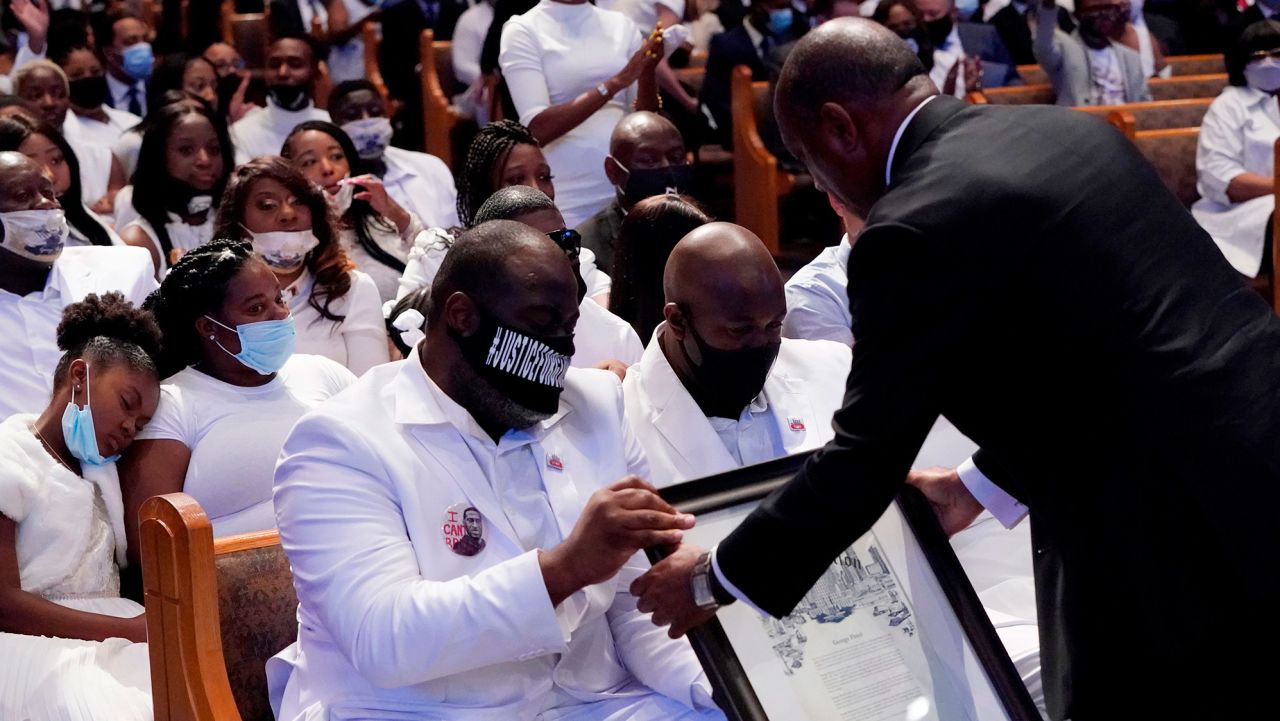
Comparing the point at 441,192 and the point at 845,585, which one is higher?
the point at 845,585

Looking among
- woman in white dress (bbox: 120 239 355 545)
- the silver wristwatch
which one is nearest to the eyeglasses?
woman in white dress (bbox: 120 239 355 545)

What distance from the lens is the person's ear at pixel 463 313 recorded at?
2.66 m

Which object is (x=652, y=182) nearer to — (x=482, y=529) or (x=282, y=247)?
(x=282, y=247)

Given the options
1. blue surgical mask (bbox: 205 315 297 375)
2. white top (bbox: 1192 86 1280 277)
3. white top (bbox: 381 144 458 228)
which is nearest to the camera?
blue surgical mask (bbox: 205 315 297 375)

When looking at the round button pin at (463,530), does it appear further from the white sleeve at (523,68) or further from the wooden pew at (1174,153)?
the wooden pew at (1174,153)

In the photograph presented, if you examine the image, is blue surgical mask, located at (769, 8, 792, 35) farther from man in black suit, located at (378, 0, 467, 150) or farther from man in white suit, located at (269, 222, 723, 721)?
man in white suit, located at (269, 222, 723, 721)

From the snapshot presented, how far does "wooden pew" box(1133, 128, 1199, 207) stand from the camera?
7.87 meters

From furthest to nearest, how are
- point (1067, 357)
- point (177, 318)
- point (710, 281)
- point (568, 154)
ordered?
point (568, 154), point (177, 318), point (710, 281), point (1067, 357)

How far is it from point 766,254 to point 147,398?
1488mm

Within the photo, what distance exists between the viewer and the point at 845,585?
2.66 metres

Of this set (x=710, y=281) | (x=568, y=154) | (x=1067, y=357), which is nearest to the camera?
(x=1067, y=357)

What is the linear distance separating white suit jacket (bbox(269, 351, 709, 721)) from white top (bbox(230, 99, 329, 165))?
504cm

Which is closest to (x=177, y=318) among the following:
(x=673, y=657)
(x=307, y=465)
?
(x=307, y=465)

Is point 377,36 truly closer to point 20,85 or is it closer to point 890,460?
point 20,85
